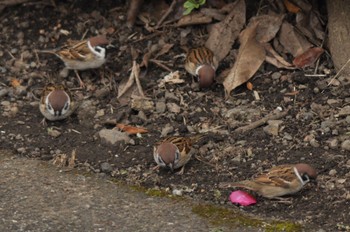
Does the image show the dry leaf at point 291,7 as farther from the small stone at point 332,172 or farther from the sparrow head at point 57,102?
the sparrow head at point 57,102

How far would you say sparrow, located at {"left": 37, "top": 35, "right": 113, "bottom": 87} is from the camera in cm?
1027

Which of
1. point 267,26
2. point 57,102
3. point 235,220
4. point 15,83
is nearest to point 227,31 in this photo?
point 267,26

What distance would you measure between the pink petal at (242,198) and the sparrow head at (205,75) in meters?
1.84

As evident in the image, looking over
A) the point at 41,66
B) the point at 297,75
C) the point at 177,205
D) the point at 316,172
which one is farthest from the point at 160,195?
the point at 41,66

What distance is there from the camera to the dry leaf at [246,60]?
970cm

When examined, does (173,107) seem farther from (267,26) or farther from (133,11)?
(133,11)

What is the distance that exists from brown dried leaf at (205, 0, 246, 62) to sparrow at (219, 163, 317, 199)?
2421mm

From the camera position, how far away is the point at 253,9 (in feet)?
33.8

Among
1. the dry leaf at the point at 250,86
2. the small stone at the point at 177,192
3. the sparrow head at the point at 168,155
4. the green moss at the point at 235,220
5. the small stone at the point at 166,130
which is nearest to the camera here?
the green moss at the point at 235,220

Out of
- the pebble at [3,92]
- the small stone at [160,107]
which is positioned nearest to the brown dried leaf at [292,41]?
the small stone at [160,107]

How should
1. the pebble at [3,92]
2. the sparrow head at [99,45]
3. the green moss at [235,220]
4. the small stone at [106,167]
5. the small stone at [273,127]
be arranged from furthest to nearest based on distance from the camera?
the sparrow head at [99,45] → the pebble at [3,92] → the small stone at [273,127] → the small stone at [106,167] → the green moss at [235,220]

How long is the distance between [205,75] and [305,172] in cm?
203

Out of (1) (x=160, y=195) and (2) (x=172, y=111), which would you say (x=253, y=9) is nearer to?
(2) (x=172, y=111)

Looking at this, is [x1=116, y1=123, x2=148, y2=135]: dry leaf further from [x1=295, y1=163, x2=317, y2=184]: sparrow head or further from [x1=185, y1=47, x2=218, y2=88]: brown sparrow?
[x1=295, y1=163, x2=317, y2=184]: sparrow head
